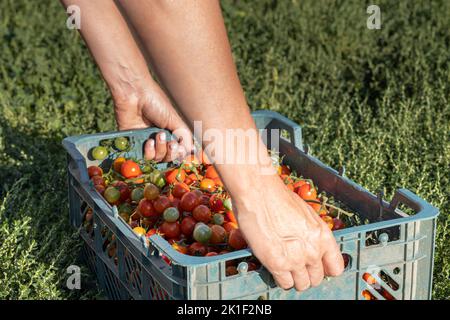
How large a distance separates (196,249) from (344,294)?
1.58 feet

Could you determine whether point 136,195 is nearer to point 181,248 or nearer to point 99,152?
point 99,152

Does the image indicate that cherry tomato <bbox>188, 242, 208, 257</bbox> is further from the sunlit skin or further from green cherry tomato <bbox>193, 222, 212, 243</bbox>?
the sunlit skin

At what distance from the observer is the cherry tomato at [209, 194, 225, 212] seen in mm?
2987

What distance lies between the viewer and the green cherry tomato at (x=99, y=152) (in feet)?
11.1

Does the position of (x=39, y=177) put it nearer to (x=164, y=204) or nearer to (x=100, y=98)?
(x=100, y=98)

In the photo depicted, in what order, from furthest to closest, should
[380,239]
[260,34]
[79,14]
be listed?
[260,34] < [79,14] < [380,239]

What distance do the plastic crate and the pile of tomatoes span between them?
101 mm

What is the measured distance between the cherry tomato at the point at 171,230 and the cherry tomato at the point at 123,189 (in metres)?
0.32

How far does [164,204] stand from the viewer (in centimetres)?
301

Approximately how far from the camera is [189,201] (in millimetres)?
2969

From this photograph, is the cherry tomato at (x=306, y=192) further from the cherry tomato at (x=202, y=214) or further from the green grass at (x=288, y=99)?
the green grass at (x=288, y=99)

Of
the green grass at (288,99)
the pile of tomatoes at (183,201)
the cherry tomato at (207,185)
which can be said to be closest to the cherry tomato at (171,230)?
the pile of tomatoes at (183,201)

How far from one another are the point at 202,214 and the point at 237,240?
1.01 feet
